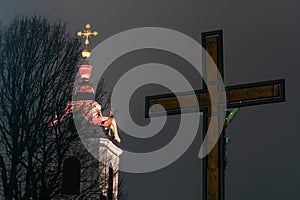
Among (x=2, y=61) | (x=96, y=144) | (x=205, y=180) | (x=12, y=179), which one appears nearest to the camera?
(x=205, y=180)

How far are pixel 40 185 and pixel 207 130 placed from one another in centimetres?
798

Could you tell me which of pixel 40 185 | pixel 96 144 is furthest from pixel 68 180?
pixel 40 185

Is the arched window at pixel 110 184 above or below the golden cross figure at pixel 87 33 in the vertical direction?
below

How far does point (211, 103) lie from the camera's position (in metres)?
13.5

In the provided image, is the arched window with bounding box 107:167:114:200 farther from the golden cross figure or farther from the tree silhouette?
the golden cross figure

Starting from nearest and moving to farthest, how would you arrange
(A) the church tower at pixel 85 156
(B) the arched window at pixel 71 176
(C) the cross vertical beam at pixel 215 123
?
(C) the cross vertical beam at pixel 215 123 < (A) the church tower at pixel 85 156 < (B) the arched window at pixel 71 176

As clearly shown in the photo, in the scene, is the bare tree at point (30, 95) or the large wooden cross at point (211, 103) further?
the bare tree at point (30, 95)

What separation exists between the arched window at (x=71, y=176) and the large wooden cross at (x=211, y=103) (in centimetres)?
867

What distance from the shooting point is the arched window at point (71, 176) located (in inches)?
897

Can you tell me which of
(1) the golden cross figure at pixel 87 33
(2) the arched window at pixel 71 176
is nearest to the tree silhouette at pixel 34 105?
(2) the arched window at pixel 71 176

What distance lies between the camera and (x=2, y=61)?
2055cm

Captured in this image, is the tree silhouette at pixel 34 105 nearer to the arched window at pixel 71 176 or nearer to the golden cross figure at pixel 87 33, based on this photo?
the arched window at pixel 71 176

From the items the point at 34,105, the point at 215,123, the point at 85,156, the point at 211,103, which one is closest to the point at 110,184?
the point at 85,156

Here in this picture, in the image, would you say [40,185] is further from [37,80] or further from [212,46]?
[212,46]
